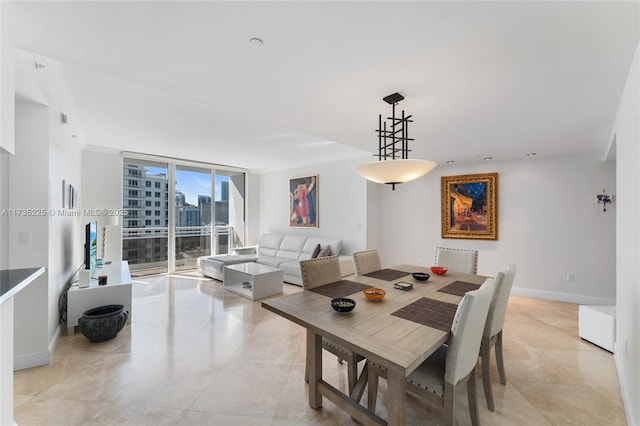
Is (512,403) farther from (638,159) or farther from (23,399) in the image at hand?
(23,399)

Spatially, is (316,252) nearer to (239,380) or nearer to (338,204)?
(338,204)

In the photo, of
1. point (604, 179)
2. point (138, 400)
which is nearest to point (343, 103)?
point (138, 400)

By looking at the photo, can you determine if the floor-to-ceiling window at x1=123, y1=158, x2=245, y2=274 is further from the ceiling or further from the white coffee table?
the ceiling

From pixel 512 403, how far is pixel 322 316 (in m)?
1.61

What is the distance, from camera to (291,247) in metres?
6.20

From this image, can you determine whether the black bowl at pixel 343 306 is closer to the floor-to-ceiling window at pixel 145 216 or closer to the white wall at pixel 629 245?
the white wall at pixel 629 245

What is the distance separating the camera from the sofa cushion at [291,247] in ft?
19.7

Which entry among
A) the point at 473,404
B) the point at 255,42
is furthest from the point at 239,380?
the point at 255,42

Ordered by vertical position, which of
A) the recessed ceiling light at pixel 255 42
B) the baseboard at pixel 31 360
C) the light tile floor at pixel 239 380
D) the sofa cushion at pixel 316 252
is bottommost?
the light tile floor at pixel 239 380

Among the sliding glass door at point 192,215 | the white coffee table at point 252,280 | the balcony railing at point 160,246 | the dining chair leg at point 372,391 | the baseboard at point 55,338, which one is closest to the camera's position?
the dining chair leg at point 372,391

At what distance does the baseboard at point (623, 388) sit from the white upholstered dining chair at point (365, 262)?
2050mm

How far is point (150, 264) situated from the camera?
602 centimetres

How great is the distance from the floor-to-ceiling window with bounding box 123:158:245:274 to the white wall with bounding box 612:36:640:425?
6698 millimetres

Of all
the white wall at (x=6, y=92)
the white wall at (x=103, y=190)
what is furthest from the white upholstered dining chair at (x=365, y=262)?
the white wall at (x=103, y=190)
